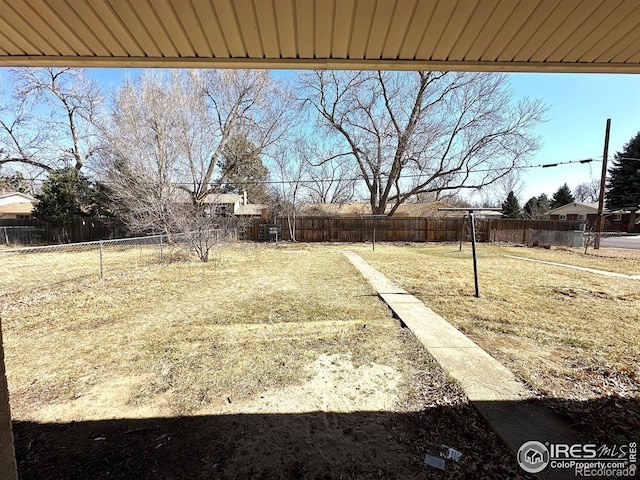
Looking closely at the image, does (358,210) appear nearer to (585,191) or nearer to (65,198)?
(65,198)

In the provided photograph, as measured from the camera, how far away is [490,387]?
7.66ft

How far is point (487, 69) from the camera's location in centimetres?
218

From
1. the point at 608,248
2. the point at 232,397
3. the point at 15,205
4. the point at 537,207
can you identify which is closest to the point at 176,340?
the point at 232,397

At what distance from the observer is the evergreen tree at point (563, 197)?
36.3m

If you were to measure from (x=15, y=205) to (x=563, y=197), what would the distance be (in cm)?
6111

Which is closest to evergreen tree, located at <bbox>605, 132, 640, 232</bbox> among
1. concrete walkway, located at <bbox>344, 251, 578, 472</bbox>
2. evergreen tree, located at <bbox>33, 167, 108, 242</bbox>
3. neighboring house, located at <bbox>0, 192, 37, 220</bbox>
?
concrete walkway, located at <bbox>344, 251, 578, 472</bbox>

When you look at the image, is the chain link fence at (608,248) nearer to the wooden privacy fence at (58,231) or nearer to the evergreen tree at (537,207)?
the evergreen tree at (537,207)

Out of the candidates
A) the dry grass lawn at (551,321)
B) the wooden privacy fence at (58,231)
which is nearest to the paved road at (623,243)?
the dry grass lawn at (551,321)

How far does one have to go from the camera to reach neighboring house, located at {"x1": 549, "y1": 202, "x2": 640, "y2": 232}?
→ 96.7ft

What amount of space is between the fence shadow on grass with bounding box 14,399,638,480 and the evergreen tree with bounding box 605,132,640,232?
36.9 m

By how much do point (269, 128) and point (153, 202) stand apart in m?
9.92

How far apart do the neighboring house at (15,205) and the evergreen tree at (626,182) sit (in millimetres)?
53628

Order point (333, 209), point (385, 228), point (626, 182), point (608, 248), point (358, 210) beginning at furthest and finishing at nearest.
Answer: point (358, 210), point (333, 209), point (626, 182), point (385, 228), point (608, 248)

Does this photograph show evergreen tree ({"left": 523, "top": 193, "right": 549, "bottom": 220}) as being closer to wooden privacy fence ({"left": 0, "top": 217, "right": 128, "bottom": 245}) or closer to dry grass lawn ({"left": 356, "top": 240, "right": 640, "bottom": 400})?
dry grass lawn ({"left": 356, "top": 240, "right": 640, "bottom": 400})
